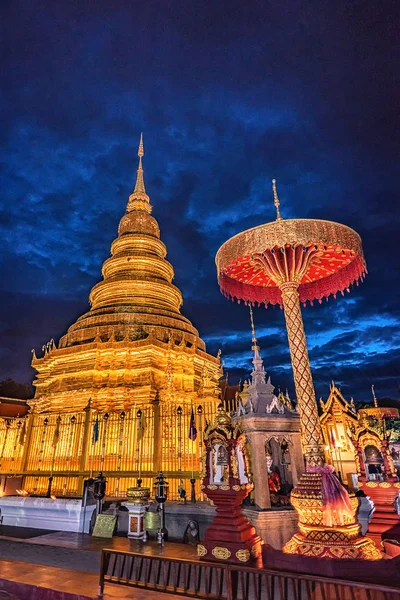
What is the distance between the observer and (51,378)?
18.7m

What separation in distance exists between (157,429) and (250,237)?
6777 millimetres

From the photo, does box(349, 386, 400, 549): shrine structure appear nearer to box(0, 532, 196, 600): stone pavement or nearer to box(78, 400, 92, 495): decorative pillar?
box(0, 532, 196, 600): stone pavement

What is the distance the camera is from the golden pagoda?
38.4 feet

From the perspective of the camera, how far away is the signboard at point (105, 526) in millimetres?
7992


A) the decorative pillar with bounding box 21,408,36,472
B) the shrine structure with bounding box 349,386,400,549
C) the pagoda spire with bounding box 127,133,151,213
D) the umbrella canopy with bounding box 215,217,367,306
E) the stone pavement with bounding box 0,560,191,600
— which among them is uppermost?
the pagoda spire with bounding box 127,133,151,213

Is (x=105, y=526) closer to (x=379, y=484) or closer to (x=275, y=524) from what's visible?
(x=275, y=524)

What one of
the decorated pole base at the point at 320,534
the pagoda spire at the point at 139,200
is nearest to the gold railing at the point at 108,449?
the decorated pole base at the point at 320,534

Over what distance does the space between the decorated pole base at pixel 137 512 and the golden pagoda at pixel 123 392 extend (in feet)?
7.49

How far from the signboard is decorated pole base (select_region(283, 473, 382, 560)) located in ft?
14.3

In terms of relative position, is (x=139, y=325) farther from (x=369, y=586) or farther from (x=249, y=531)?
(x=369, y=586)

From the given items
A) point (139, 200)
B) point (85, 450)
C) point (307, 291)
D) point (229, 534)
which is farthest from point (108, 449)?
point (139, 200)

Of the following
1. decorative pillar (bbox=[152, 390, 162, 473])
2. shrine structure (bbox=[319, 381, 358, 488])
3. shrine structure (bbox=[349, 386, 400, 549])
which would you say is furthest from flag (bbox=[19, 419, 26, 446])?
shrine structure (bbox=[349, 386, 400, 549])

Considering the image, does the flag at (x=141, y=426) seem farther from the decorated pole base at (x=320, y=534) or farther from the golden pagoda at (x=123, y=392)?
the decorated pole base at (x=320, y=534)

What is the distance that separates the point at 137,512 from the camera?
24.9 ft
